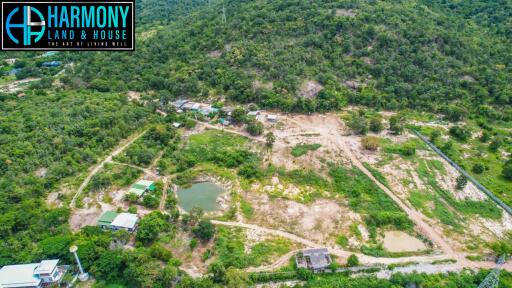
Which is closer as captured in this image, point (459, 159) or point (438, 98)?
point (459, 159)

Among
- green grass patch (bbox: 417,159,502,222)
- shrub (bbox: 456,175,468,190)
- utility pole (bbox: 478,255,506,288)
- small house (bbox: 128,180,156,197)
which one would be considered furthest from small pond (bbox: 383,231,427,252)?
small house (bbox: 128,180,156,197)

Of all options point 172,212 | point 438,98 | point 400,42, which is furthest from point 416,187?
point 400,42

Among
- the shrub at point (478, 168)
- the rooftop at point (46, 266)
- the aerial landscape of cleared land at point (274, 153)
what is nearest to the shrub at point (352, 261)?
the aerial landscape of cleared land at point (274, 153)

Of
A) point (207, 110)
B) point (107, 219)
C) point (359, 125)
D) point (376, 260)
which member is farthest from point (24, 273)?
point (359, 125)

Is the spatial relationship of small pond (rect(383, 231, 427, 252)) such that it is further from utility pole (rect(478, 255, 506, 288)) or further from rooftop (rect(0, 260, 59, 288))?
rooftop (rect(0, 260, 59, 288))

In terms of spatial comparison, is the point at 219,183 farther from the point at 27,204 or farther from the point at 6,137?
the point at 6,137

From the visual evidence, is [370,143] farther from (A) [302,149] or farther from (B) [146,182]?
(B) [146,182]
